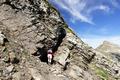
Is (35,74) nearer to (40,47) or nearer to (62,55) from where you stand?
(40,47)

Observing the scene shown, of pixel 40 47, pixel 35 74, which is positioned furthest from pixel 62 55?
pixel 35 74

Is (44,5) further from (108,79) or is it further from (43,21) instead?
(108,79)

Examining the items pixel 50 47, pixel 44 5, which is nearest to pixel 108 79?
pixel 50 47

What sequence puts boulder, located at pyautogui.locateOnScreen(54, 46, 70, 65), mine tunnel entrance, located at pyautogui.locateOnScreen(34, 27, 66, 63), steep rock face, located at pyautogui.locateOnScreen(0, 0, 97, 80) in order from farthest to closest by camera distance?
boulder, located at pyautogui.locateOnScreen(54, 46, 70, 65), mine tunnel entrance, located at pyautogui.locateOnScreen(34, 27, 66, 63), steep rock face, located at pyautogui.locateOnScreen(0, 0, 97, 80)

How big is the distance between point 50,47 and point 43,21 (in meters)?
4.10

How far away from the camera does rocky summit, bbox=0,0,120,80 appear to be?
31.3 m

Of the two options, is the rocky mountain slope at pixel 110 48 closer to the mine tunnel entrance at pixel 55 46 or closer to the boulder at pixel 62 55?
the mine tunnel entrance at pixel 55 46

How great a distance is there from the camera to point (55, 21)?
42.1 meters

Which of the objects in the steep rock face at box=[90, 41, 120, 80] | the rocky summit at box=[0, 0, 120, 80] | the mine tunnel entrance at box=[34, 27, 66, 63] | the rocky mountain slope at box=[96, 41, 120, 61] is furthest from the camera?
the rocky mountain slope at box=[96, 41, 120, 61]

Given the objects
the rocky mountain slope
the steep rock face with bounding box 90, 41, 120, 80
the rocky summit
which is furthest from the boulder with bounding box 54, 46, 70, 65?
the rocky mountain slope

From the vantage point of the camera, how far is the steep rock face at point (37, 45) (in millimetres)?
31141

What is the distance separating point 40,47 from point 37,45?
1.76 ft

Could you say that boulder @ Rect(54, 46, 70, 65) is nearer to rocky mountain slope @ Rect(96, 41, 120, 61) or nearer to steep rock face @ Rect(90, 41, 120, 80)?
steep rock face @ Rect(90, 41, 120, 80)

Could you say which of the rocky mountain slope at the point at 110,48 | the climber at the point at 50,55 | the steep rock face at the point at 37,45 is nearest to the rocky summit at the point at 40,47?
the steep rock face at the point at 37,45
